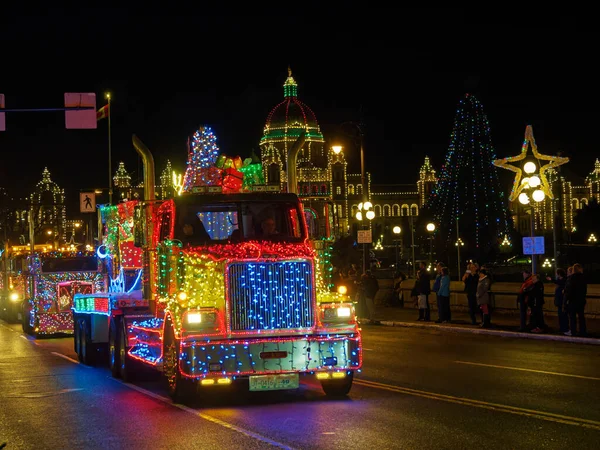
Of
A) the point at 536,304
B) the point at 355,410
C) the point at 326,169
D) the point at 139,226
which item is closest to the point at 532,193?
the point at 536,304

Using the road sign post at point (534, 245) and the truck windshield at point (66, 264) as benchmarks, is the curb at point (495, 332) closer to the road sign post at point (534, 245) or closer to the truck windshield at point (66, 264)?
the road sign post at point (534, 245)

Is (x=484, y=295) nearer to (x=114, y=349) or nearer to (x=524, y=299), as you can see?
(x=524, y=299)

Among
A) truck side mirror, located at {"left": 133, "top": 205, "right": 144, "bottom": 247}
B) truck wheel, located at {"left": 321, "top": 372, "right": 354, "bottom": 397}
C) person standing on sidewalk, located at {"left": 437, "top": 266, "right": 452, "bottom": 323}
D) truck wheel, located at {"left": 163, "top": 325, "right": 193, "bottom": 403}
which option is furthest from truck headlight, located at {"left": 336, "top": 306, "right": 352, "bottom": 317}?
person standing on sidewalk, located at {"left": 437, "top": 266, "right": 452, "bottom": 323}

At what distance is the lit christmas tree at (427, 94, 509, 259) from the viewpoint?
238 ft

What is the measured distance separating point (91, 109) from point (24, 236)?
165 ft

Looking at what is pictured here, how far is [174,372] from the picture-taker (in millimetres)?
14273

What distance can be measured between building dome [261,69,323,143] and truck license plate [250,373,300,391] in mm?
147417

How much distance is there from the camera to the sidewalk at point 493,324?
25.4 metres

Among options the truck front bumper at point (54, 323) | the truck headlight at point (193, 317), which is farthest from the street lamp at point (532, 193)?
the truck headlight at point (193, 317)

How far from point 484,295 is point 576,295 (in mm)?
4809

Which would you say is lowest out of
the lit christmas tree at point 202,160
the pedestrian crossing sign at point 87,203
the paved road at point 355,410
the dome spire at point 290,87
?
the paved road at point 355,410

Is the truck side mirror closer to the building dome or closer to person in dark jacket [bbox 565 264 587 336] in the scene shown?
person in dark jacket [bbox 565 264 587 336]

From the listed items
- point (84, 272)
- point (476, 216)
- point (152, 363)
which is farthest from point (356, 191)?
point (152, 363)

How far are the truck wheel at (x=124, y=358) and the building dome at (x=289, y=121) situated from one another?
470ft
